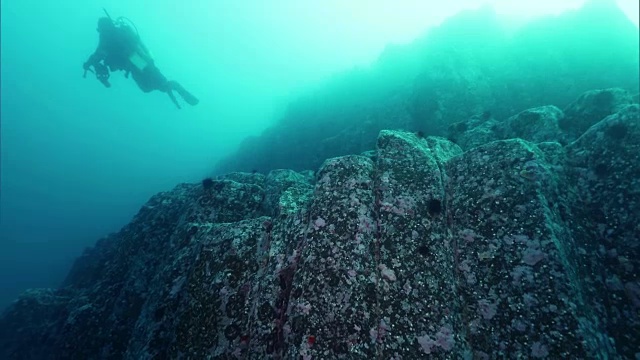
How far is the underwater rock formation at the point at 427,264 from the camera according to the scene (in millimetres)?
6934

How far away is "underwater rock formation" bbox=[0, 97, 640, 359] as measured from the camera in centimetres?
693

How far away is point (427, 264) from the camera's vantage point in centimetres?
811

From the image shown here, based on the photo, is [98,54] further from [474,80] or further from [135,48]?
[474,80]

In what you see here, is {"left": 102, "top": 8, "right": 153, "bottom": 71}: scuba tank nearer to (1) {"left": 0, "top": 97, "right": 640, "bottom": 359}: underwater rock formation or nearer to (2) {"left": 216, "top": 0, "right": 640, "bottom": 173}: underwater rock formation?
(2) {"left": 216, "top": 0, "right": 640, "bottom": 173}: underwater rock formation

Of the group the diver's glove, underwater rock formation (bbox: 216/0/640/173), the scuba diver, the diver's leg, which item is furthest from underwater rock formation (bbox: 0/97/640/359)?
the diver's leg

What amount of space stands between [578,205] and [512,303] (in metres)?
4.32

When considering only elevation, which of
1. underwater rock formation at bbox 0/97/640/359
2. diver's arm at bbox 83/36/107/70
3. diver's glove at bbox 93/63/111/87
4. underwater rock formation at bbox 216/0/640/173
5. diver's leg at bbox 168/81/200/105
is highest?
diver's arm at bbox 83/36/107/70

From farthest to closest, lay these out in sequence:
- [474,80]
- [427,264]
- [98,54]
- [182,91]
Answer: [182,91], [474,80], [98,54], [427,264]

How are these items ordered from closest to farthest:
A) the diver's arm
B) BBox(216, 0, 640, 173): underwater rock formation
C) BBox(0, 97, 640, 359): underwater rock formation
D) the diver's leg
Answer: BBox(0, 97, 640, 359): underwater rock formation → BBox(216, 0, 640, 173): underwater rock formation → the diver's arm → the diver's leg

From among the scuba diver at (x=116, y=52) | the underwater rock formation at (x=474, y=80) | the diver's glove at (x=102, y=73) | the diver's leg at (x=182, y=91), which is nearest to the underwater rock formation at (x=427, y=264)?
the underwater rock formation at (x=474, y=80)

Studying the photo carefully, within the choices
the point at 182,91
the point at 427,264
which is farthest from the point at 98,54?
the point at 427,264

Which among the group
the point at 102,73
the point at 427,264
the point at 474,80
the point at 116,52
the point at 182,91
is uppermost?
the point at 116,52

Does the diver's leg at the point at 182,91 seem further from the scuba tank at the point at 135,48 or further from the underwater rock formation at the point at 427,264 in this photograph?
the underwater rock formation at the point at 427,264

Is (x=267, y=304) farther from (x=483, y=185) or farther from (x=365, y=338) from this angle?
(x=483, y=185)
